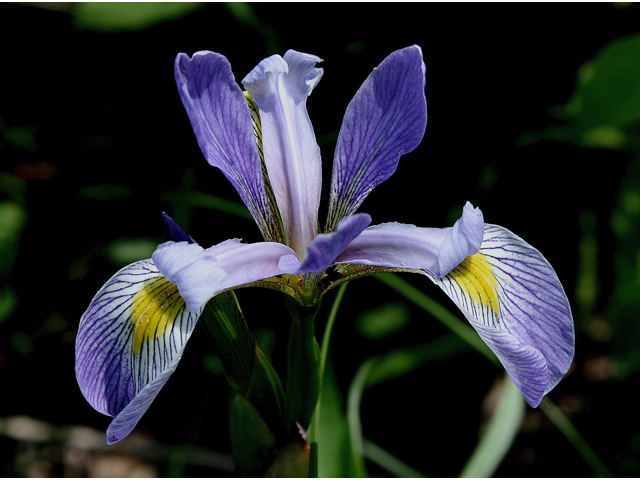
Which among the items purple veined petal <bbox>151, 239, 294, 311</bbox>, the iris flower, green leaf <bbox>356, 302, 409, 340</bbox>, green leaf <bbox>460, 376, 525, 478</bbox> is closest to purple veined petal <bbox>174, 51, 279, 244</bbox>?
the iris flower

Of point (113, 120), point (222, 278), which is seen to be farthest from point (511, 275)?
point (113, 120)

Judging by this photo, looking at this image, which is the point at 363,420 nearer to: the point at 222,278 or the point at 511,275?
the point at 511,275

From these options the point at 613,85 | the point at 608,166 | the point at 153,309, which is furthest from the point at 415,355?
the point at 153,309

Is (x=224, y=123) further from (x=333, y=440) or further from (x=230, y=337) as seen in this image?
(x=333, y=440)

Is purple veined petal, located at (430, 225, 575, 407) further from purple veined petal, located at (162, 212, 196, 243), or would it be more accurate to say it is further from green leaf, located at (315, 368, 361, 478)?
green leaf, located at (315, 368, 361, 478)

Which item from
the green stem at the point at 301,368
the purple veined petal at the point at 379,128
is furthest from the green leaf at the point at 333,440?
the purple veined petal at the point at 379,128

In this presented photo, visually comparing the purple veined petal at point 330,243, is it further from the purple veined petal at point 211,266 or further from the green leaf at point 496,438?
the green leaf at point 496,438

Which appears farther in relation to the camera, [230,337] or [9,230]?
[9,230]

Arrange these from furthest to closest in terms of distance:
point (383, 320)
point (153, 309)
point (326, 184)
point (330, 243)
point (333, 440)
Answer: point (383, 320) → point (326, 184) → point (333, 440) → point (153, 309) → point (330, 243)
